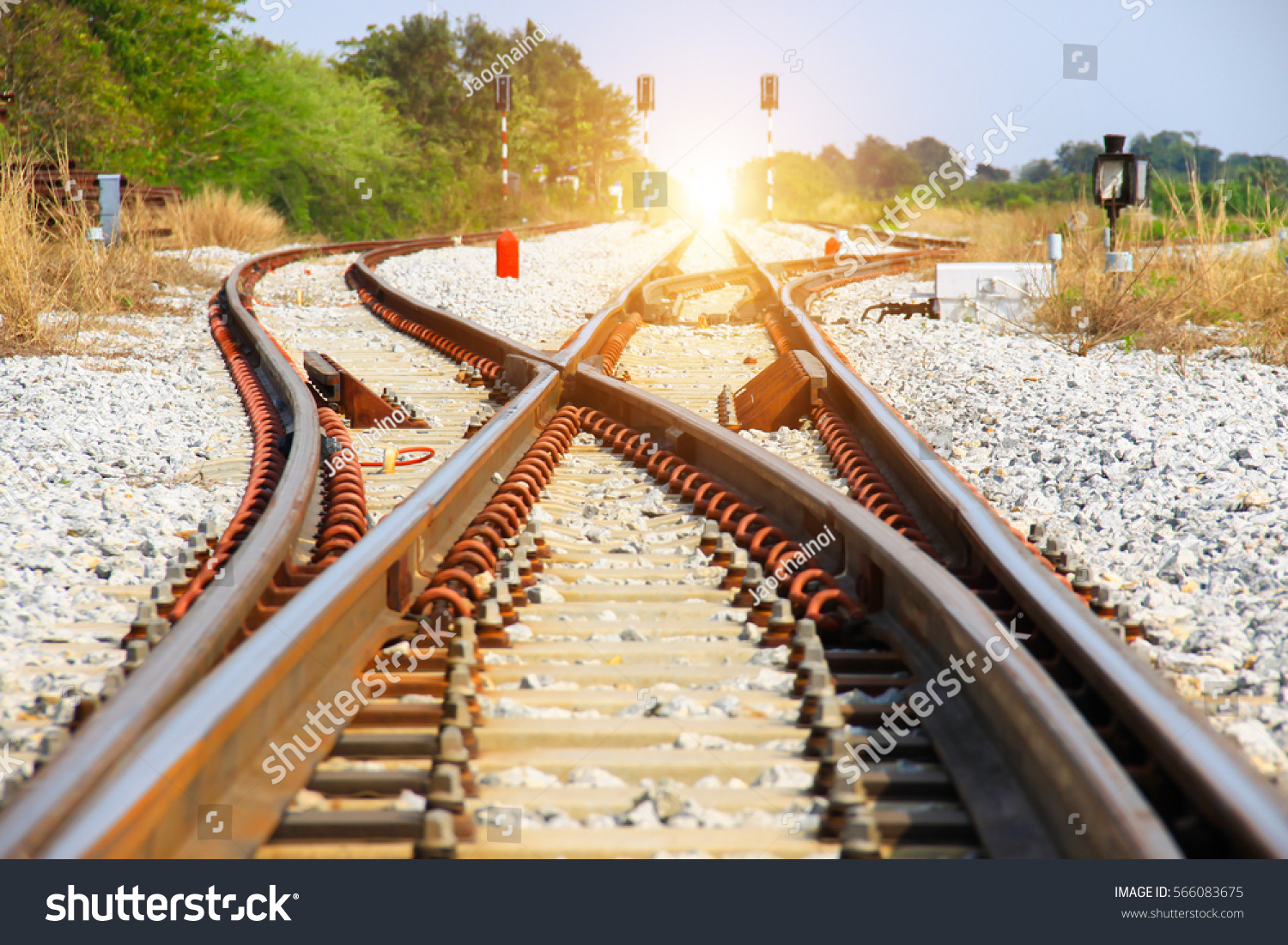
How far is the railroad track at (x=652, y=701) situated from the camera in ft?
5.64

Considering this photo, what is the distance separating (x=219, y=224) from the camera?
21375mm

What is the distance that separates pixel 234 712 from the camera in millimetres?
1852

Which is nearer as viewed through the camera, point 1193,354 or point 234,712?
point 234,712

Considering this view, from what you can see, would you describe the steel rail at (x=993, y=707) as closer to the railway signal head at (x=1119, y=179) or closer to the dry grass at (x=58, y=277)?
the dry grass at (x=58, y=277)

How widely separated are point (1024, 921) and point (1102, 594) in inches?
65.0

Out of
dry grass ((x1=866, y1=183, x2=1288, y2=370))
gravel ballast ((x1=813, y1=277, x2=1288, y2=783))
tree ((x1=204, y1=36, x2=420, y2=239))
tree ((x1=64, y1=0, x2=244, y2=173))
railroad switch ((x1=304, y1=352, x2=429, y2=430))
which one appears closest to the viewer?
gravel ballast ((x1=813, y1=277, x2=1288, y2=783))

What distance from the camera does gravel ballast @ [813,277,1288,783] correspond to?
271 centimetres

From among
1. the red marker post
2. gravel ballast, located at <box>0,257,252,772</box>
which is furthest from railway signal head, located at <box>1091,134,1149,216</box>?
gravel ballast, located at <box>0,257,252,772</box>

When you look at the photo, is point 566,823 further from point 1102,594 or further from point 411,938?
point 1102,594

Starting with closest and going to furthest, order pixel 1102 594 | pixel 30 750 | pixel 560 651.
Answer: pixel 30 750, pixel 560 651, pixel 1102 594

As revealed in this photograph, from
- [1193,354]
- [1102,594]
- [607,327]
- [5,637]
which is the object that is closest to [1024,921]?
[1102,594]

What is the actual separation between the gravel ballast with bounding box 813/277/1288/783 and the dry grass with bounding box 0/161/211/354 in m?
6.12

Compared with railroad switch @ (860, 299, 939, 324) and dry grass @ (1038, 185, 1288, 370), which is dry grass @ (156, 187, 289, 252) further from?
dry grass @ (1038, 185, 1288, 370)

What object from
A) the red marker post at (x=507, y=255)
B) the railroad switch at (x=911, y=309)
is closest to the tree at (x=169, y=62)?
the red marker post at (x=507, y=255)
